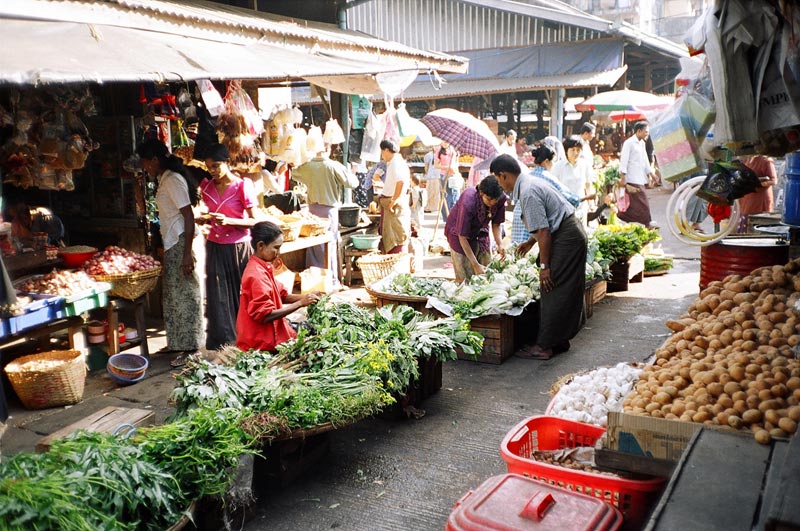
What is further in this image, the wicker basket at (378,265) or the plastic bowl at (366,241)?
the plastic bowl at (366,241)

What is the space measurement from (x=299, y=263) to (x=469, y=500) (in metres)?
7.20

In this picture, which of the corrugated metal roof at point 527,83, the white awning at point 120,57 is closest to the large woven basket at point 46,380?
the white awning at point 120,57

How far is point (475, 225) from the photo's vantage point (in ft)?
24.3

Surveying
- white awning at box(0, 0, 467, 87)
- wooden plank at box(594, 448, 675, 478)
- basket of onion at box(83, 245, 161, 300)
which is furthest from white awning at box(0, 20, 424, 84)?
wooden plank at box(594, 448, 675, 478)

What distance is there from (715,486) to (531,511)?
608 millimetres

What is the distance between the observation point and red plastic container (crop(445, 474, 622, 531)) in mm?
2367

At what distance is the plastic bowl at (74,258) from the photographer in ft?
20.3

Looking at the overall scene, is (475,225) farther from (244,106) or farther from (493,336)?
(244,106)

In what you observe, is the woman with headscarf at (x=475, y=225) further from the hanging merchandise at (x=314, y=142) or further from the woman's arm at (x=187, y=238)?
the woman's arm at (x=187, y=238)

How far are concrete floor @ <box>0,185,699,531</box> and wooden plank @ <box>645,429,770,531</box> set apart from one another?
5.68 feet

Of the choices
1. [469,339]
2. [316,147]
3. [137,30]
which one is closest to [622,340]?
[469,339]

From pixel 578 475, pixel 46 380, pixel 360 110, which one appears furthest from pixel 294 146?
pixel 578 475

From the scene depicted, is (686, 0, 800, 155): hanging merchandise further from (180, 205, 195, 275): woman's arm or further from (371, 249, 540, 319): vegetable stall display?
(180, 205, 195, 275): woman's arm

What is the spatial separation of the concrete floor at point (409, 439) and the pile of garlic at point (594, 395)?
2.34 feet
